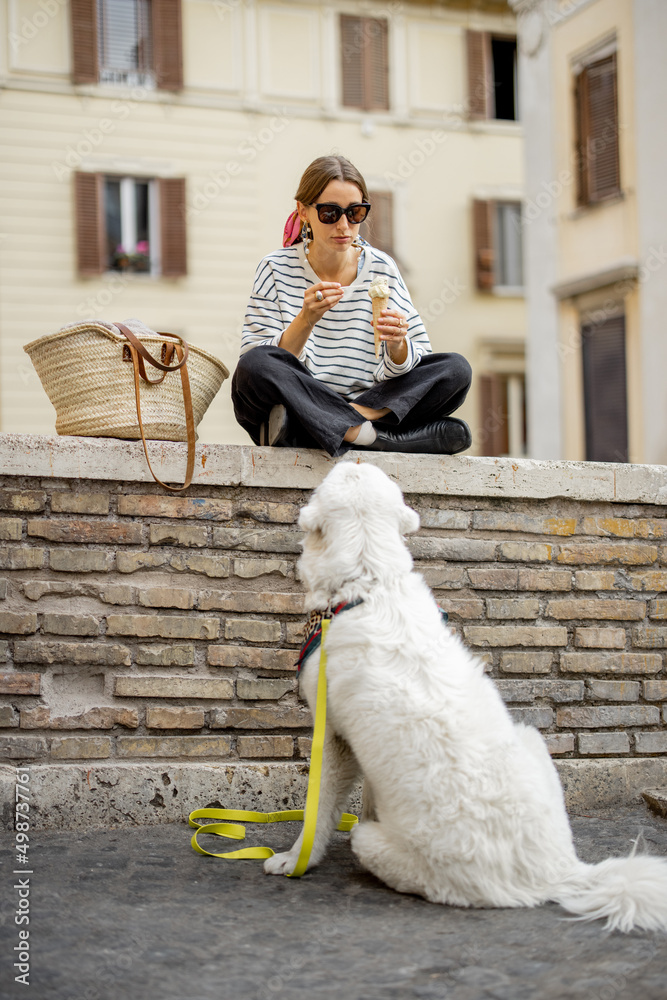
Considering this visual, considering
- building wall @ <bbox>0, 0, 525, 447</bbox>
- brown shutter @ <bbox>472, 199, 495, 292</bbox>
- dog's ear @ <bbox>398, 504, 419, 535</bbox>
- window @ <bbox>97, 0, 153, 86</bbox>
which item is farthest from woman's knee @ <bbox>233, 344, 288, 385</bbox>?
brown shutter @ <bbox>472, 199, 495, 292</bbox>

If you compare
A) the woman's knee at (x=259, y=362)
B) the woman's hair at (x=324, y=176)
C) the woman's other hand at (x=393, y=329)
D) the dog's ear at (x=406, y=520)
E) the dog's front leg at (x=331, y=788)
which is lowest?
the dog's front leg at (x=331, y=788)

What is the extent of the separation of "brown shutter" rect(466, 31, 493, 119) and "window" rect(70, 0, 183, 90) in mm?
5233

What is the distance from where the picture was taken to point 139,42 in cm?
1587

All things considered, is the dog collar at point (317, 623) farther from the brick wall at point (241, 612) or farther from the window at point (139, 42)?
the window at point (139, 42)

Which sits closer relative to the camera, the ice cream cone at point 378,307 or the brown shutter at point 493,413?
the ice cream cone at point 378,307

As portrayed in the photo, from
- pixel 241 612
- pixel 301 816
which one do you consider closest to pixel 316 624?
pixel 241 612

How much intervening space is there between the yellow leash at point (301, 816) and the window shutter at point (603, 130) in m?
11.5

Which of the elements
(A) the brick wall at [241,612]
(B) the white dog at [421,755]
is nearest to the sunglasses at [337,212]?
(A) the brick wall at [241,612]

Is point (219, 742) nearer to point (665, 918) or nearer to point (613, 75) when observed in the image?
point (665, 918)

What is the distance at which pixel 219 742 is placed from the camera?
3.84 meters

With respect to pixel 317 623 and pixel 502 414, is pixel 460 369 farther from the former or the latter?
pixel 502 414

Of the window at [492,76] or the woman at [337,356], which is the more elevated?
the window at [492,76]

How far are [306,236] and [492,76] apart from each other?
1545 centimetres

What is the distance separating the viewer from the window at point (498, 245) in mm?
17297
